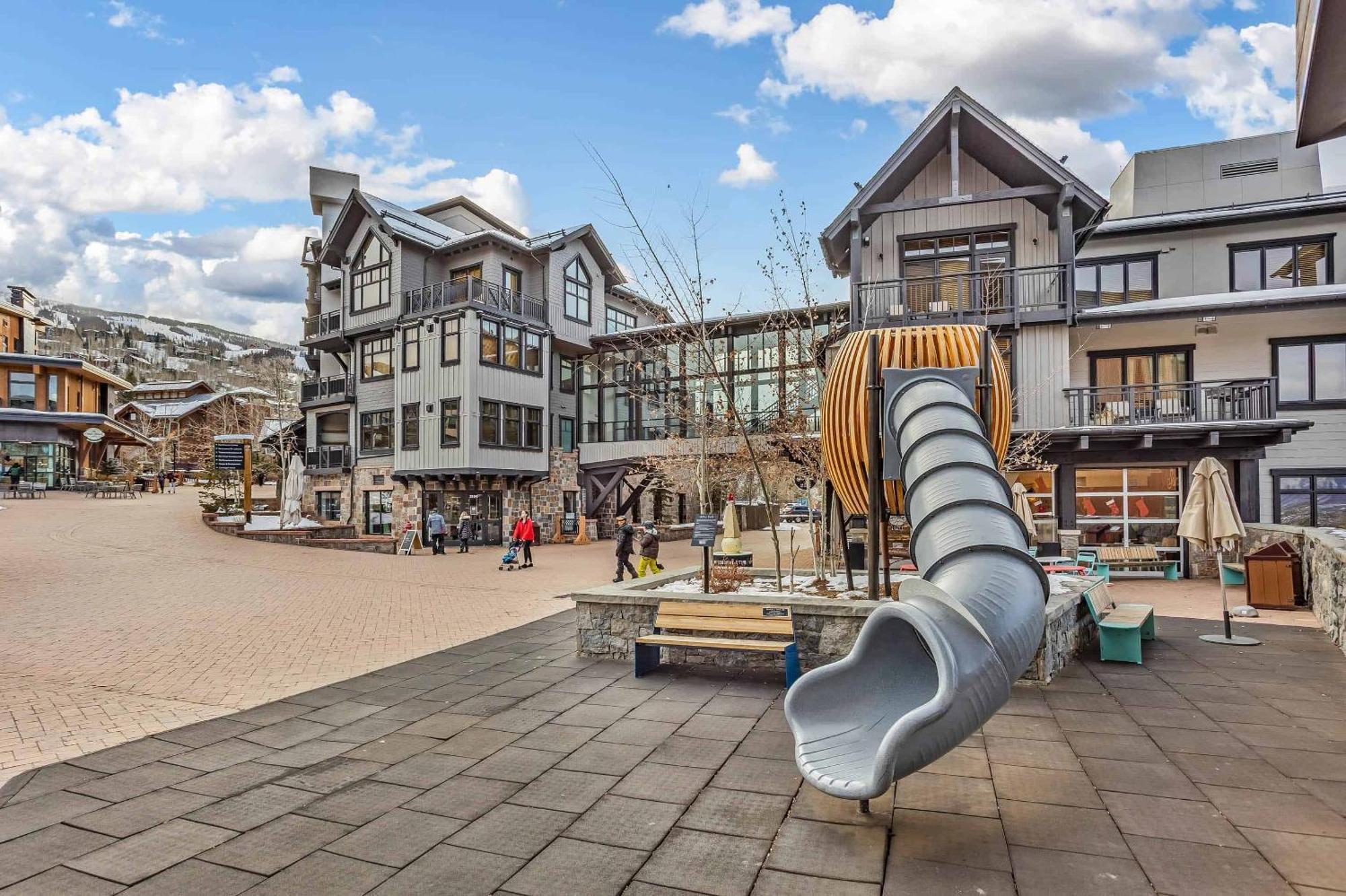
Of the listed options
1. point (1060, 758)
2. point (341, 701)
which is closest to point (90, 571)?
point (341, 701)

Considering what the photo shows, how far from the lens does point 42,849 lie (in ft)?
12.3

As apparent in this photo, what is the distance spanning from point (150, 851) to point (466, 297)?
919 inches

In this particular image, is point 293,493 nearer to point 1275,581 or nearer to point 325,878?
point 325,878

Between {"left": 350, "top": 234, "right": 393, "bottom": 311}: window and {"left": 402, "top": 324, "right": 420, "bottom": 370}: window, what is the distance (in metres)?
1.60

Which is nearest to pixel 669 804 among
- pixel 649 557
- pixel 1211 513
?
pixel 1211 513

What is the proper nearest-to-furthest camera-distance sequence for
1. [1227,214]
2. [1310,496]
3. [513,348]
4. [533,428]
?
[1310,496] → [1227,214] → [513,348] → [533,428]

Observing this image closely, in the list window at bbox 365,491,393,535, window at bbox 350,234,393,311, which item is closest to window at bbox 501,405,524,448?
window at bbox 365,491,393,535

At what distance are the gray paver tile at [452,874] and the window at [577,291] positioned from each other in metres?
26.0

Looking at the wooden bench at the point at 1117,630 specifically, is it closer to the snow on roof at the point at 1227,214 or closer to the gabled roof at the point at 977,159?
the gabled roof at the point at 977,159

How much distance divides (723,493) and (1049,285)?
1528 cm

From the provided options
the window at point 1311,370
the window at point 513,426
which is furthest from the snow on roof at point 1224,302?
the window at point 513,426

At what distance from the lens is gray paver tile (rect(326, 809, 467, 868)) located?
3.67 m

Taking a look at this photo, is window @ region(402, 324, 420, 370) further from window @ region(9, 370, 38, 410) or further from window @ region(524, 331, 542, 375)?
window @ region(9, 370, 38, 410)

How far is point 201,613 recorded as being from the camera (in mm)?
11375
